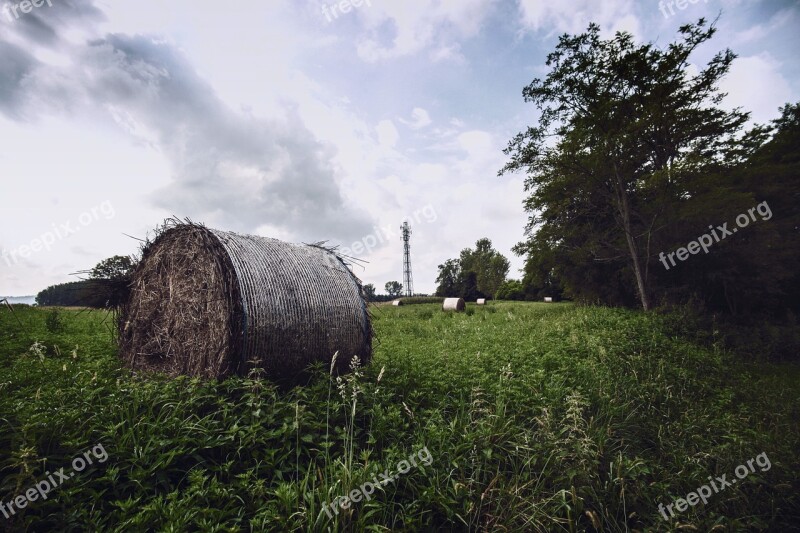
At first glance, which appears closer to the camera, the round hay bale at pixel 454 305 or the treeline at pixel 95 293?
the treeline at pixel 95 293

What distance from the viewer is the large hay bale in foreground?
4562 millimetres

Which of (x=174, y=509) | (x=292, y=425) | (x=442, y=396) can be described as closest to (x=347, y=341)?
(x=442, y=396)

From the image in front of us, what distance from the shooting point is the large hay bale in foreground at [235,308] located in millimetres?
4562

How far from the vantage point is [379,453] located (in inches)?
137

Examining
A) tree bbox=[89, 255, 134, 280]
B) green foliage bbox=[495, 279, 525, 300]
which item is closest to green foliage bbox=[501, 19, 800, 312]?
tree bbox=[89, 255, 134, 280]

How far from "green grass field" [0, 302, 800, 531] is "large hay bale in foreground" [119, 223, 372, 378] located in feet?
1.66

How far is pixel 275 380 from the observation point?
4703 millimetres

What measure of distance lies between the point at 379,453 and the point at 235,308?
267cm

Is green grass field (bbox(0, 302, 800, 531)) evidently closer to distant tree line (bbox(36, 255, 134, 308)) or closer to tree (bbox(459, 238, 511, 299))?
distant tree line (bbox(36, 255, 134, 308))

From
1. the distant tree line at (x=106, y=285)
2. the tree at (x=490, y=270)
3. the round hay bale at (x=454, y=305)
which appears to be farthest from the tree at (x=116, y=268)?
the tree at (x=490, y=270)

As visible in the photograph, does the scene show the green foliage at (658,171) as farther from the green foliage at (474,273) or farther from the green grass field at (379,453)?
the green foliage at (474,273)

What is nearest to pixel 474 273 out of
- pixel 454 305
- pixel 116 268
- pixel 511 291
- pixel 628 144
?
pixel 511 291

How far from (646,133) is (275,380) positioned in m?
18.8

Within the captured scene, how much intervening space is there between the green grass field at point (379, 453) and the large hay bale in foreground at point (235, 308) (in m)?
0.51
